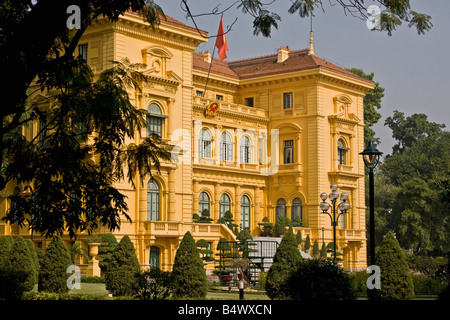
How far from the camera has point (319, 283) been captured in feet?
59.8

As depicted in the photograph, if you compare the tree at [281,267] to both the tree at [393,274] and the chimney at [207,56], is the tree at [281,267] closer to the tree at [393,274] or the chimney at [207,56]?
the tree at [393,274]

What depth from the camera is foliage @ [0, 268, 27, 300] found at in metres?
21.8

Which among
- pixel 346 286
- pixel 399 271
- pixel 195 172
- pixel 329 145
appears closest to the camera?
pixel 346 286

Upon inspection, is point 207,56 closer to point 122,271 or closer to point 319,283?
point 122,271

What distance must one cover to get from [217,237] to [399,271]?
74.3 feet

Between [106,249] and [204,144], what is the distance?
14.3 m

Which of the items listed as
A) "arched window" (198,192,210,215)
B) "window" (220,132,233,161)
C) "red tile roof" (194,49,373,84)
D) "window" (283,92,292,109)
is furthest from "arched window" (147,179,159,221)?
"window" (283,92,292,109)

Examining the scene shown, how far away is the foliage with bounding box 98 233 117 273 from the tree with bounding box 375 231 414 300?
16.2 m

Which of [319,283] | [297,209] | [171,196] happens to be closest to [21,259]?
[319,283]

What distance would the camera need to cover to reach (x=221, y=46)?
1881 inches

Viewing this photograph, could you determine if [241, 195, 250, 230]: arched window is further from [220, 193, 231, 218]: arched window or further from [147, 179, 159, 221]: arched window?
[147, 179, 159, 221]: arched window
